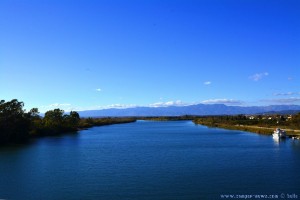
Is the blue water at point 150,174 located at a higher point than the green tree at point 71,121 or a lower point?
lower

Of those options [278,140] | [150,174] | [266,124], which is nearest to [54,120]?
[266,124]

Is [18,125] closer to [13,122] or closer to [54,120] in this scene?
[13,122]

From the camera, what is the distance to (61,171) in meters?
38.7

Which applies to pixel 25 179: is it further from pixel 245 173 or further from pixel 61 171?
pixel 245 173

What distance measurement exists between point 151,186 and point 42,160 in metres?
21.4

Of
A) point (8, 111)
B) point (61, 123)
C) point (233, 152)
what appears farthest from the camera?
point (61, 123)

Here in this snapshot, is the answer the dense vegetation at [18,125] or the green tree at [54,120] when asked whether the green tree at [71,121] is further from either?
the dense vegetation at [18,125]

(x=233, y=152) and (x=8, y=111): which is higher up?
(x=8, y=111)

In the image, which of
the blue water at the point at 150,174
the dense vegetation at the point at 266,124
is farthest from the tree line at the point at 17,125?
the dense vegetation at the point at 266,124

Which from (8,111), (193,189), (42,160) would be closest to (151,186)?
(193,189)

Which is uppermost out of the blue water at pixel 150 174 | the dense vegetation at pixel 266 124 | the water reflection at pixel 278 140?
the dense vegetation at pixel 266 124

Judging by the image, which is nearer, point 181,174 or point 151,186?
point 151,186

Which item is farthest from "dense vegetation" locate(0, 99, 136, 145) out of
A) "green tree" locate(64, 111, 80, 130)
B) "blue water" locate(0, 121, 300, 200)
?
"blue water" locate(0, 121, 300, 200)

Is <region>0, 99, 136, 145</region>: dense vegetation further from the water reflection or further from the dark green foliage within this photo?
the water reflection
